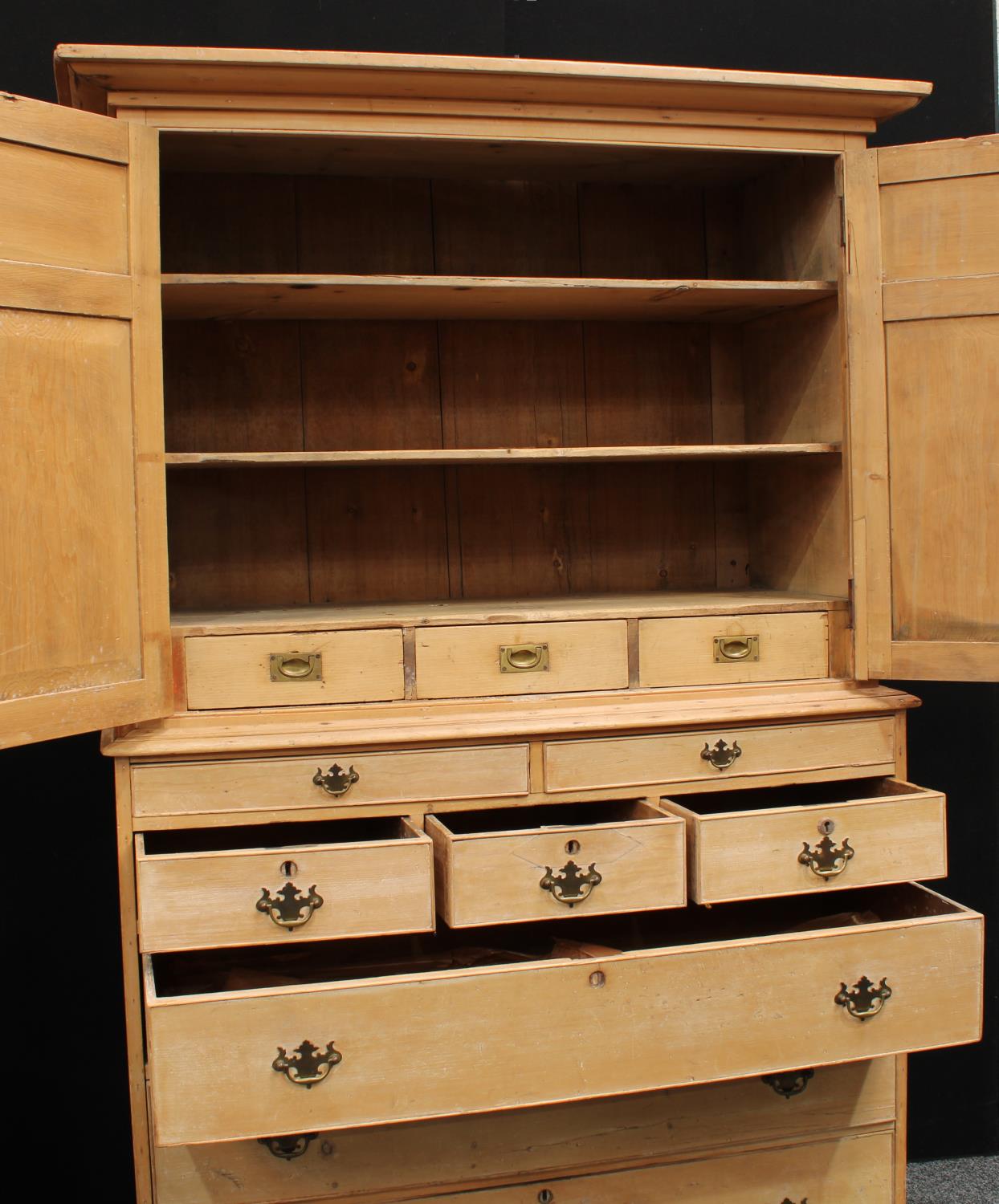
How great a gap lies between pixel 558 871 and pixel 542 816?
0.54 meters

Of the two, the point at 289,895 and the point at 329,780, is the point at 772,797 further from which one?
the point at 289,895

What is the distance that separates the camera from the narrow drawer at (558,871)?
80.0 inches

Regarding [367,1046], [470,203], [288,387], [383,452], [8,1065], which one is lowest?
[8,1065]

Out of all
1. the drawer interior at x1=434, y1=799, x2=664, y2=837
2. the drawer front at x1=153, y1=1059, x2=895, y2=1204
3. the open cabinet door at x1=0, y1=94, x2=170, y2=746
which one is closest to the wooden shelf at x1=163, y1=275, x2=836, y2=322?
the open cabinet door at x1=0, y1=94, x2=170, y2=746

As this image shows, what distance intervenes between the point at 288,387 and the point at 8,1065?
168cm

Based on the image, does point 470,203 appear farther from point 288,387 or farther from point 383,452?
point 383,452

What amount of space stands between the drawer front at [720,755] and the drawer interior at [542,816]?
80 millimetres

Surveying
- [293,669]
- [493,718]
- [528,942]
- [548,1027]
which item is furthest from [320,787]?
[528,942]

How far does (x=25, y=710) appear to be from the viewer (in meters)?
1.93

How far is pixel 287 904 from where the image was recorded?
1997 mm

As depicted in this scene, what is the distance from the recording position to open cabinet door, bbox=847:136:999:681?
2248 millimetres

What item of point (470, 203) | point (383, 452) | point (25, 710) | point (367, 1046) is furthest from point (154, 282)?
point (367, 1046)

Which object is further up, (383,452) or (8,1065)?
(383,452)

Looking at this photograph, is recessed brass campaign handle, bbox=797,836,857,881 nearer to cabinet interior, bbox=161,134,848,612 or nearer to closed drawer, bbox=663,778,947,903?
closed drawer, bbox=663,778,947,903
